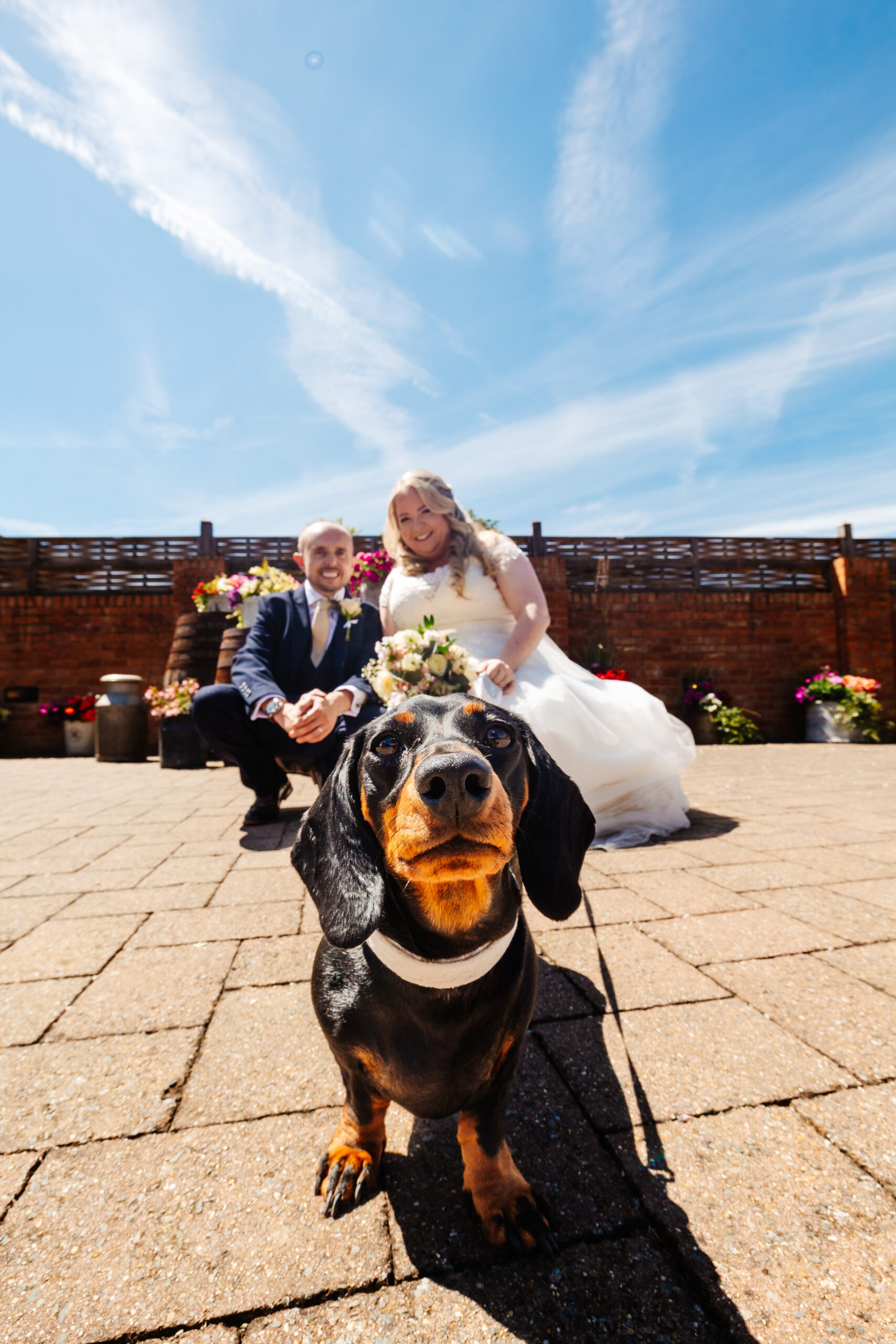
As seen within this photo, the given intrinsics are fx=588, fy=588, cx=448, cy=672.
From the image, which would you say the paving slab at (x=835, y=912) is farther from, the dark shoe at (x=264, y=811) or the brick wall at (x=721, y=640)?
the brick wall at (x=721, y=640)

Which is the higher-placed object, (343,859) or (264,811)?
(343,859)

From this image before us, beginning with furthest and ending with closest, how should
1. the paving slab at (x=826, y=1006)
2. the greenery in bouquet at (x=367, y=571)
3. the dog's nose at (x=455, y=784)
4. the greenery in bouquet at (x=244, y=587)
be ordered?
1. the greenery in bouquet at (x=367, y=571)
2. the greenery in bouquet at (x=244, y=587)
3. the paving slab at (x=826, y=1006)
4. the dog's nose at (x=455, y=784)

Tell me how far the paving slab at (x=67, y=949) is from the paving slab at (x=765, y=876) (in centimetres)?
232

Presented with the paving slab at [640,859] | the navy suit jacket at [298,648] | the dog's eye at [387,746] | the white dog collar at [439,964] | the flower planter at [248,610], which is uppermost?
the flower planter at [248,610]

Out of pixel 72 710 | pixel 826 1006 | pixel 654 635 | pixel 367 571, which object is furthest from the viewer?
pixel 654 635

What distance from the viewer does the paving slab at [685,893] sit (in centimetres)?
221

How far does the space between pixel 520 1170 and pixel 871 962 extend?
1.36m

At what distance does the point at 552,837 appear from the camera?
1112 millimetres

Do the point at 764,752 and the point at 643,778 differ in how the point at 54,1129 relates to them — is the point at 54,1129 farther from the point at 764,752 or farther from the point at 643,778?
the point at 764,752

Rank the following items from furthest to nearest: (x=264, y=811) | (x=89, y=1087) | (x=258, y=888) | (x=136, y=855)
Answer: (x=264, y=811), (x=136, y=855), (x=258, y=888), (x=89, y=1087)

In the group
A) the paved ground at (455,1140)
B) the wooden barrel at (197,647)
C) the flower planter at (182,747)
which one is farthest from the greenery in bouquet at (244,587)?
the paved ground at (455,1140)

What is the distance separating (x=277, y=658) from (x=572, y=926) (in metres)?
2.32

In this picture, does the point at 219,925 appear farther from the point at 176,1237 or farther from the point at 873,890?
the point at 873,890

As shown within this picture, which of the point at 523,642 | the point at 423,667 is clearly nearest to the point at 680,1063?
the point at 423,667
